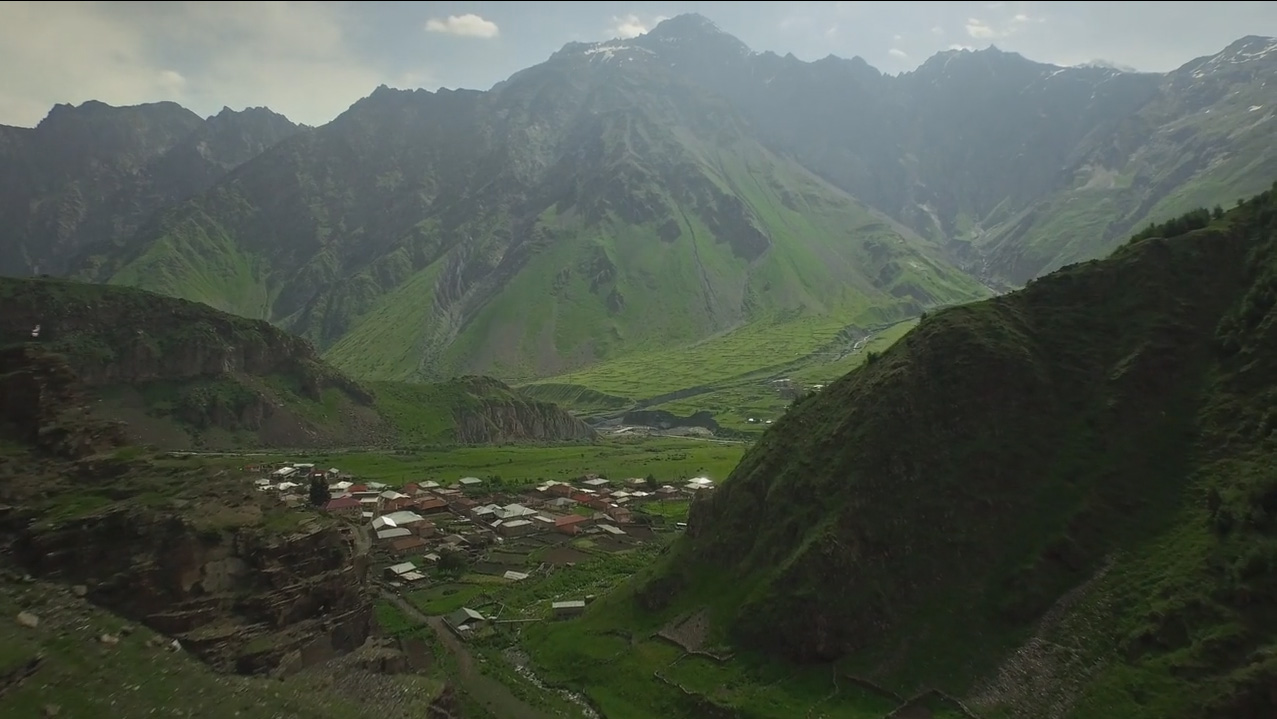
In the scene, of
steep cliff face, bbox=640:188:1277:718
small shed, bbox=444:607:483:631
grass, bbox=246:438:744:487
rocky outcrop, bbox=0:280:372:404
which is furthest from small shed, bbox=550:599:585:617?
rocky outcrop, bbox=0:280:372:404

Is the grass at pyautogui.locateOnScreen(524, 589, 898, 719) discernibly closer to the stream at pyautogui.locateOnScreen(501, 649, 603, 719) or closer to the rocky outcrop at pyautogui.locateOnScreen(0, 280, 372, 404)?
the stream at pyautogui.locateOnScreen(501, 649, 603, 719)

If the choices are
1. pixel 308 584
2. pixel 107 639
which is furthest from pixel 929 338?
pixel 107 639

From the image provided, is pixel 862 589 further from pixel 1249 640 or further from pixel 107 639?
pixel 107 639

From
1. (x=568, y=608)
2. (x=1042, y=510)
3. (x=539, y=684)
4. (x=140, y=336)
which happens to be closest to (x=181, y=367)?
(x=140, y=336)

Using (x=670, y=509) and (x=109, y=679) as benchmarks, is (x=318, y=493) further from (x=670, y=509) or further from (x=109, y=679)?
(x=109, y=679)

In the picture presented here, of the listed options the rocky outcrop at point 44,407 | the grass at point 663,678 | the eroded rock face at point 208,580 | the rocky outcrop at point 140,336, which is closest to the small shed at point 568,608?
the grass at point 663,678

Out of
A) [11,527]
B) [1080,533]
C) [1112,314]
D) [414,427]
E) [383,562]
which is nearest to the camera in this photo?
[11,527]
